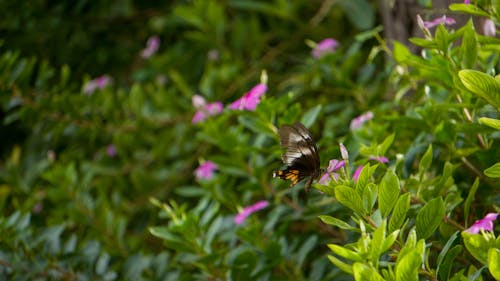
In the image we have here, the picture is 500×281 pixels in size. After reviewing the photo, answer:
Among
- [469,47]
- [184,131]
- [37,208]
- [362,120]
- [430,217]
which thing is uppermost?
[469,47]

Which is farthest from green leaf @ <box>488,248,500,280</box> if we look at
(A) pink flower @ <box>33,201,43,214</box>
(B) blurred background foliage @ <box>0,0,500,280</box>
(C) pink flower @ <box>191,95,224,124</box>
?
(A) pink flower @ <box>33,201,43,214</box>

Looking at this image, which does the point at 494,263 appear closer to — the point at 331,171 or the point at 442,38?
the point at 331,171

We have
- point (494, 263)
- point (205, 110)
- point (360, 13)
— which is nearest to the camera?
point (494, 263)

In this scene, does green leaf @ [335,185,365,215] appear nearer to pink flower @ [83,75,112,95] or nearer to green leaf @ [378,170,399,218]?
green leaf @ [378,170,399,218]

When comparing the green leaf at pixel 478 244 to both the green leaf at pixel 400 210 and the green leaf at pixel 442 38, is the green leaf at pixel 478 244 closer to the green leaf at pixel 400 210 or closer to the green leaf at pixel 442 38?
the green leaf at pixel 400 210

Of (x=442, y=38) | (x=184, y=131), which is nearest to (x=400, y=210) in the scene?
(x=442, y=38)

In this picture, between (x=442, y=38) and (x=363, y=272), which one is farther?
(x=442, y=38)

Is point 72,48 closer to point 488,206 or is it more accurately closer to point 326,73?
point 326,73

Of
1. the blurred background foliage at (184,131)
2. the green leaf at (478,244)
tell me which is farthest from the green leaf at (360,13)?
the green leaf at (478,244)
